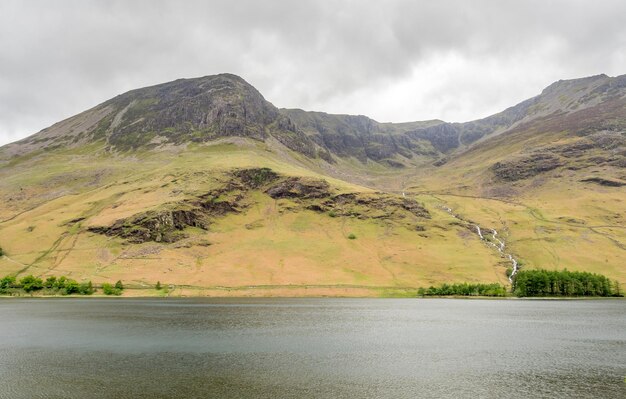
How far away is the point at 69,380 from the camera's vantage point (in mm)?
49062

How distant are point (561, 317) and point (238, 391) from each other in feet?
318

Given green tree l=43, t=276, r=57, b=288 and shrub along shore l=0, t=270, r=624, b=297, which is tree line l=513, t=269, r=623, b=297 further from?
green tree l=43, t=276, r=57, b=288

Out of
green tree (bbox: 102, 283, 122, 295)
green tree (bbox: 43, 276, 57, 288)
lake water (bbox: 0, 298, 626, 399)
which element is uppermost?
lake water (bbox: 0, 298, 626, 399)

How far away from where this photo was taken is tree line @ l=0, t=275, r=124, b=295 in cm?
16838

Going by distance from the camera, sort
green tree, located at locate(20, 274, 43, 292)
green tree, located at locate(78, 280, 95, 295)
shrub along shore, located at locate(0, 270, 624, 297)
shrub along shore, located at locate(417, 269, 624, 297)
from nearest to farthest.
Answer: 1. green tree, located at locate(78, 280, 95, 295)
2. green tree, located at locate(20, 274, 43, 292)
3. shrub along shore, located at locate(0, 270, 624, 297)
4. shrub along shore, located at locate(417, 269, 624, 297)

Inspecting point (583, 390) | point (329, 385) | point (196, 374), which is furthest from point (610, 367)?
point (196, 374)

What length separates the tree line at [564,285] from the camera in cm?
17775

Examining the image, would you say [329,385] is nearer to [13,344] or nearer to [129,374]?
[129,374]

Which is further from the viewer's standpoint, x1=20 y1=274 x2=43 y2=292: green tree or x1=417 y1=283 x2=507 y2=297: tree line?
x1=417 y1=283 x2=507 y2=297: tree line

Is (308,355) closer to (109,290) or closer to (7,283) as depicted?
(109,290)

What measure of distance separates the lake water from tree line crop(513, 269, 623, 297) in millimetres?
66913

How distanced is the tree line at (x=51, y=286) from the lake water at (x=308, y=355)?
186ft

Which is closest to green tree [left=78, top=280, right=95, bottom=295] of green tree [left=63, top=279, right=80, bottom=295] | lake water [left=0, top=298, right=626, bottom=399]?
green tree [left=63, top=279, right=80, bottom=295]

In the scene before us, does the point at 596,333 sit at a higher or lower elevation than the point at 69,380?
lower
